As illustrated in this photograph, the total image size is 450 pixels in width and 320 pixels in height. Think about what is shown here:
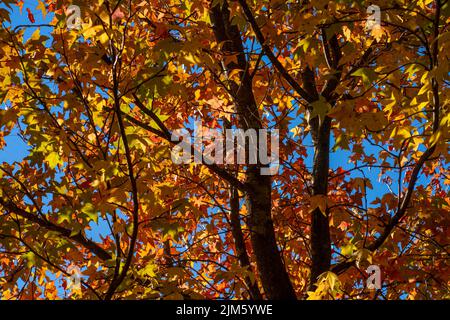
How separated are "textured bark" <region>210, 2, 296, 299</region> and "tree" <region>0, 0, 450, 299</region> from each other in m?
0.01

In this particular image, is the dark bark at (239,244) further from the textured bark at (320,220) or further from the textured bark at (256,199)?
the textured bark at (320,220)

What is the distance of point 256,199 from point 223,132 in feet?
4.55

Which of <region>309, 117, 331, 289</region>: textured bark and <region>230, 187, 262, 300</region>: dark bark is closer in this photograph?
<region>230, 187, 262, 300</region>: dark bark

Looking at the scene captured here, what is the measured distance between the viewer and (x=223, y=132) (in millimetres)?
6238

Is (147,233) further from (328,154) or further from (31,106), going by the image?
(328,154)

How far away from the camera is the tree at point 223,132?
4051mm

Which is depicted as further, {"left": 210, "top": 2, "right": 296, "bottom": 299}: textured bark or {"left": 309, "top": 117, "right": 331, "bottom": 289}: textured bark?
{"left": 309, "top": 117, "right": 331, "bottom": 289}: textured bark

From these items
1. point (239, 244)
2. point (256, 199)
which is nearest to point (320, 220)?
point (256, 199)

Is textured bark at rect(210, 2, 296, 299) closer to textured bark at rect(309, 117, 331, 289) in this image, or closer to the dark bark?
the dark bark

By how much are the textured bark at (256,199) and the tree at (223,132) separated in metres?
0.01

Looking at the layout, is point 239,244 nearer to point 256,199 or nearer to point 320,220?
point 256,199

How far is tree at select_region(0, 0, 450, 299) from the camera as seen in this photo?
13.3 ft
